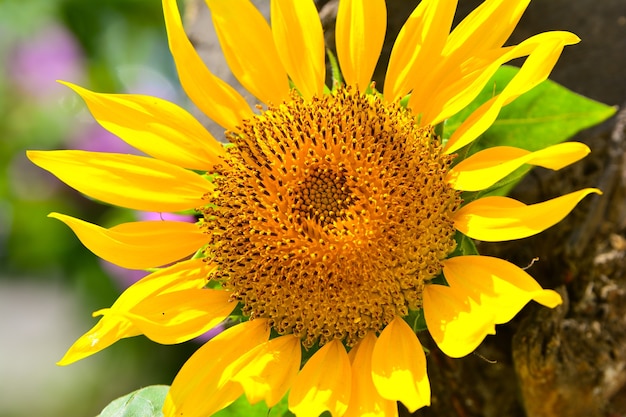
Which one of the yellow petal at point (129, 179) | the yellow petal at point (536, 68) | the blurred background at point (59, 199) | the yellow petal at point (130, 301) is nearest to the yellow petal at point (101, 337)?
the yellow petal at point (130, 301)

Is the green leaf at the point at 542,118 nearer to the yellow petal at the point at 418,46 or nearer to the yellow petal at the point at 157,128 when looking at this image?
the yellow petal at the point at 418,46

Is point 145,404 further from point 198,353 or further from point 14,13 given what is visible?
point 14,13

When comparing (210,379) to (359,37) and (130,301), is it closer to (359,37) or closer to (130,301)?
(130,301)

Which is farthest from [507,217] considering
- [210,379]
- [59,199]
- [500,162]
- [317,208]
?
[59,199]

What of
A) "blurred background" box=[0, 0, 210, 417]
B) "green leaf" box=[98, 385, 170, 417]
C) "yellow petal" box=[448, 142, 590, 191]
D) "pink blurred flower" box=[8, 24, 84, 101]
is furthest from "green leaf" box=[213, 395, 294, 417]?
"pink blurred flower" box=[8, 24, 84, 101]

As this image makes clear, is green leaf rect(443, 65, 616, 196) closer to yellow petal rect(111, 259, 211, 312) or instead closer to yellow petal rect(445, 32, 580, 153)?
yellow petal rect(445, 32, 580, 153)

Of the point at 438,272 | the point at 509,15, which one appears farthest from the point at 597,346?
the point at 509,15

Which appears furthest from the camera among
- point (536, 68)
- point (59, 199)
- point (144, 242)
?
point (59, 199)

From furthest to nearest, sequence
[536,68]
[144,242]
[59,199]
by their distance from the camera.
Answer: [59,199] < [144,242] < [536,68]
